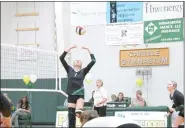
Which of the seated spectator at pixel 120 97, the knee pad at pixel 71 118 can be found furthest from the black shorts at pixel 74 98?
the seated spectator at pixel 120 97

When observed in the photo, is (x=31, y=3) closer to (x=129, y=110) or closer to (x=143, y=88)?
(x=143, y=88)

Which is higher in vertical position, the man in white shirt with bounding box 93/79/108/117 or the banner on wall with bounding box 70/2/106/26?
the banner on wall with bounding box 70/2/106/26

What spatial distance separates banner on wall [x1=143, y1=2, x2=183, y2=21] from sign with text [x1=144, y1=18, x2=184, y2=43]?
0.16 m

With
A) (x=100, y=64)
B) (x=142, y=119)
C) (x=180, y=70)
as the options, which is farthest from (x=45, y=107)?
(x=142, y=119)

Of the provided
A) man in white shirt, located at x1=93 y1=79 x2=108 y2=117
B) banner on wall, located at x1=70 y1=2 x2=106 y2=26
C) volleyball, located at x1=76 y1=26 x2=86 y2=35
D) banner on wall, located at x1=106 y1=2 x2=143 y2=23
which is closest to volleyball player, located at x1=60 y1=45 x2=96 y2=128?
man in white shirt, located at x1=93 y1=79 x2=108 y2=117

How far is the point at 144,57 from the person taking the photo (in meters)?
16.4

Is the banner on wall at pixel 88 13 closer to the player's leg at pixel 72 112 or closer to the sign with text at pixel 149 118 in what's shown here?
the sign with text at pixel 149 118

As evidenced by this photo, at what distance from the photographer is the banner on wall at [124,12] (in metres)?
16.2

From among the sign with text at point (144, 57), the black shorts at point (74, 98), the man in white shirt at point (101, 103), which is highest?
the sign with text at point (144, 57)

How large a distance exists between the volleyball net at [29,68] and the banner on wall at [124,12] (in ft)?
8.93

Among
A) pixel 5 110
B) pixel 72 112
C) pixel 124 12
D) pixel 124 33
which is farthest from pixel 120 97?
pixel 5 110

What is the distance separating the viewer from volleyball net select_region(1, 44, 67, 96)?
1633cm

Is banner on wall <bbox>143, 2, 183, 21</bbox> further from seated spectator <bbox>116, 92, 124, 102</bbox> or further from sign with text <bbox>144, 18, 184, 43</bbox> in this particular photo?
seated spectator <bbox>116, 92, 124, 102</bbox>

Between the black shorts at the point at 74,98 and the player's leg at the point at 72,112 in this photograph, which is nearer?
the player's leg at the point at 72,112
